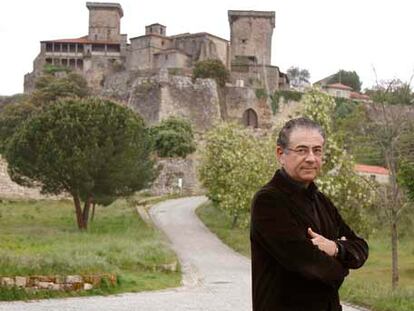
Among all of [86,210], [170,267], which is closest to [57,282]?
[170,267]

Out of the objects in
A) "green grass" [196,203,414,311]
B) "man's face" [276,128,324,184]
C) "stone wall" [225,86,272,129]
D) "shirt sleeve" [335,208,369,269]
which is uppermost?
"stone wall" [225,86,272,129]

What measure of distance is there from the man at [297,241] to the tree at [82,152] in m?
22.0

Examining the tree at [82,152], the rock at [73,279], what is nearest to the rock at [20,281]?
the rock at [73,279]

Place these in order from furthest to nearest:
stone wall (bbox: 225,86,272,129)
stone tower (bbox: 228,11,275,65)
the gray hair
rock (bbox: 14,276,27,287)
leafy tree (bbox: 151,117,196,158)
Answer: stone tower (bbox: 228,11,275,65), stone wall (bbox: 225,86,272,129), leafy tree (bbox: 151,117,196,158), rock (bbox: 14,276,27,287), the gray hair

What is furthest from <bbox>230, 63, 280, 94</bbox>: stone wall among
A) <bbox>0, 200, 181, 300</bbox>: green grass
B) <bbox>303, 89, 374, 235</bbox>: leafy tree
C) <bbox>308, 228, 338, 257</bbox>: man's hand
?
<bbox>308, 228, 338, 257</bbox>: man's hand

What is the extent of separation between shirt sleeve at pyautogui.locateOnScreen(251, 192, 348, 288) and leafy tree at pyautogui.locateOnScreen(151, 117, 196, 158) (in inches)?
1947

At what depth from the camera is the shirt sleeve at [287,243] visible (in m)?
3.47

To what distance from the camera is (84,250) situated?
1684 centimetres

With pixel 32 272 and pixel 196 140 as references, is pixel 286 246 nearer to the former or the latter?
pixel 32 272

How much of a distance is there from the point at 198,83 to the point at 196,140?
39.2 feet

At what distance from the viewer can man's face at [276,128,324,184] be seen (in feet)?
12.1

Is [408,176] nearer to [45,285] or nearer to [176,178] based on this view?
[45,285]

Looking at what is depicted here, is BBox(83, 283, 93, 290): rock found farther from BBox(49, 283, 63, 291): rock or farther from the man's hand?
the man's hand

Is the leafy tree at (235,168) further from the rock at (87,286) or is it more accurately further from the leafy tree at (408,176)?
the rock at (87,286)
